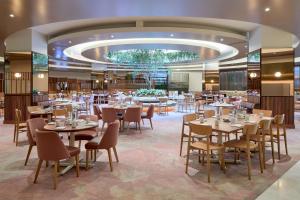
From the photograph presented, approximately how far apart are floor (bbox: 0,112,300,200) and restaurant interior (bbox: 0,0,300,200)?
0.05ft

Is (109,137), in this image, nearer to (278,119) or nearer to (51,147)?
(51,147)

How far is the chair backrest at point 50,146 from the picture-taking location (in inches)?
155

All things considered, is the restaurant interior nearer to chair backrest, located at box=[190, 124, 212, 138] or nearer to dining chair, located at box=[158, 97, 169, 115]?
chair backrest, located at box=[190, 124, 212, 138]

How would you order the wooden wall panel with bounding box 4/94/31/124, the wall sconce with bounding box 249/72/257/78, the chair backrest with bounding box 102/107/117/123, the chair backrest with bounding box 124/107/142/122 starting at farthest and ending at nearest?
the wooden wall panel with bounding box 4/94/31/124
the wall sconce with bounding box 249/72/257/78
the chair backrest with bounding box 124/107/142/122
the chair backrest with bounding box 102/107/117/123

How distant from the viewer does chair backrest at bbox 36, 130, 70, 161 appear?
3.94 m

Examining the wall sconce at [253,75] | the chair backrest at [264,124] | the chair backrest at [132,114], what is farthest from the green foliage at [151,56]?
the chair backrest at [264,124]

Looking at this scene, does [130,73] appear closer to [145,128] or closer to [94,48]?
[94,48]

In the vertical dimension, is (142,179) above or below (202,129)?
below

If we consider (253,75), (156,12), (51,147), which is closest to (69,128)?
(51,147)

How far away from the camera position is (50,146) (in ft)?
13.1

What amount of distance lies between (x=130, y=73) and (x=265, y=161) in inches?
847

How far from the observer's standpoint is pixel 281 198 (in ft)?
12.0

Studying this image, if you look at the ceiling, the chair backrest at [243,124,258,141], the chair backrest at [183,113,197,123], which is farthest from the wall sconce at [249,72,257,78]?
the chair backrest at [243,124,258,141]

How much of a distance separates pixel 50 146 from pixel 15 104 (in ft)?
21.3
